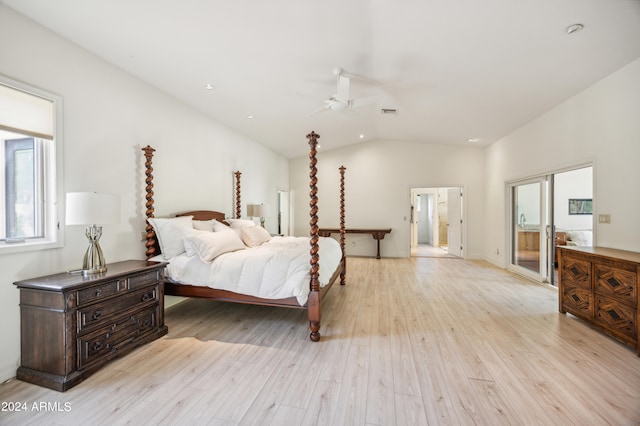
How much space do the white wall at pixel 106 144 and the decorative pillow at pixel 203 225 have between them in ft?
1.23

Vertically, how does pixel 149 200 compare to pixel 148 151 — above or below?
below

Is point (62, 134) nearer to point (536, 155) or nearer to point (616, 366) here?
point (616, 366)

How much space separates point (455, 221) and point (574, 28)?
5574 mm

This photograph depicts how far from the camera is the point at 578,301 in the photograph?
3051 mm

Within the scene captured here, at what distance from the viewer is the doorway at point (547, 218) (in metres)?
4.50

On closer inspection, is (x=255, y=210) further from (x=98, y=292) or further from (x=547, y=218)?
(x=547, y=218)

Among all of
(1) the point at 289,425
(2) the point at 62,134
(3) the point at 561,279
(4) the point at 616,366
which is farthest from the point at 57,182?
(3) the point at 561,279

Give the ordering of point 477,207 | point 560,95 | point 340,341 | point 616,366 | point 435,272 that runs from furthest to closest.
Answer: point 477,207, point 435,272, point 560,95, point 340,341, point 616,366

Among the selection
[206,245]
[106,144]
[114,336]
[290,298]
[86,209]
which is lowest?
[114,336]

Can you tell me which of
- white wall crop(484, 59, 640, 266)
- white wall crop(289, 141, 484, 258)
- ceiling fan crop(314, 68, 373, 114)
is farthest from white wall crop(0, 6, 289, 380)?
white wall crop(484, 59, 640, 266)

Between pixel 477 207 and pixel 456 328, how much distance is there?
498 cm

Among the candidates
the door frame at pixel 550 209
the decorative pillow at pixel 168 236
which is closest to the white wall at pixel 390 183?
the door frame at pixel 550 209

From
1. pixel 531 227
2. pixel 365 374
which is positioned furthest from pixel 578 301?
pixel 365 374

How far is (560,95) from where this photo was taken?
3.74m
